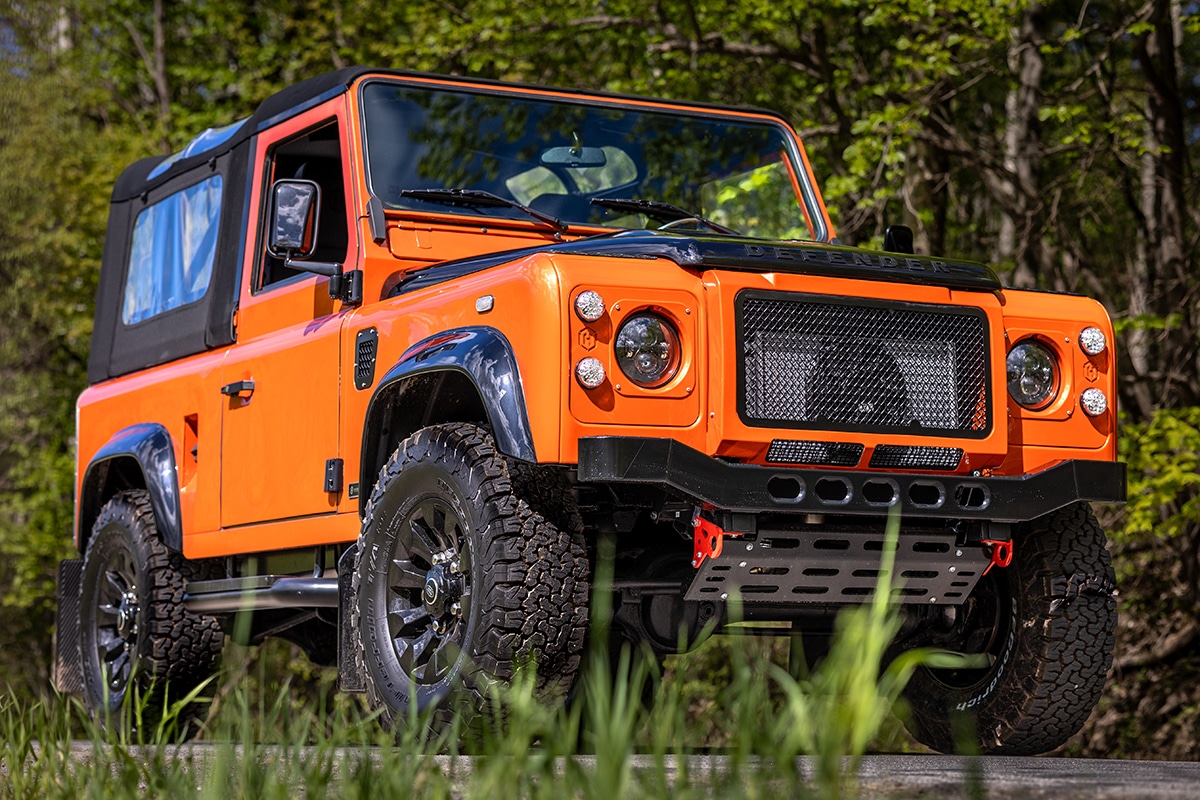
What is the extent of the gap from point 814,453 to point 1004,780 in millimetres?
1726

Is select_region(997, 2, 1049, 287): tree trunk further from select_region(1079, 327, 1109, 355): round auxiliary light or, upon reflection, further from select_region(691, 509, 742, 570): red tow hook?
select_region(691, 509, 742, 570): red tow hook

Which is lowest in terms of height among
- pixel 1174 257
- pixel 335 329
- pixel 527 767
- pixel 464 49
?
pixel 527 767

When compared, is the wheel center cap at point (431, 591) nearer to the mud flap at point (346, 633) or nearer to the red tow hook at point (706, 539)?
the mud flap at point (346, 633)

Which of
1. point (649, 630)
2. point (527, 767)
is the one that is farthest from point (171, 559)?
point (527, 767)

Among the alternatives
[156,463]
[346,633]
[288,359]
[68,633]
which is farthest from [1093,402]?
[68,633]

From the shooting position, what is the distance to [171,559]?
7336 millimetres

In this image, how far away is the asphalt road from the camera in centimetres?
311

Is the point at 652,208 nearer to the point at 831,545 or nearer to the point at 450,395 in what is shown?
the point at 450,395

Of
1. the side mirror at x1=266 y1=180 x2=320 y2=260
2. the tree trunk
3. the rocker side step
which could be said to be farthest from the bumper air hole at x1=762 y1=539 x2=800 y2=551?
the tree trunk

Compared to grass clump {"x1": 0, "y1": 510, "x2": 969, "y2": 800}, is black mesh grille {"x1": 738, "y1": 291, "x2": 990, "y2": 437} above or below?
above

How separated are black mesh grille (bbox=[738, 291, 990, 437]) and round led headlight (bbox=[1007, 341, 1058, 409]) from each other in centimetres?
23

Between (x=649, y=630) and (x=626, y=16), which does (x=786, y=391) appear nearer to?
(x=649, y=630)

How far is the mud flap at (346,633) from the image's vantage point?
216 inches

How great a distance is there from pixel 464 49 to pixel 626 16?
4.85 ft
